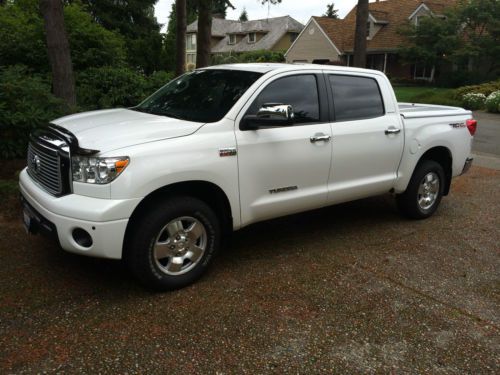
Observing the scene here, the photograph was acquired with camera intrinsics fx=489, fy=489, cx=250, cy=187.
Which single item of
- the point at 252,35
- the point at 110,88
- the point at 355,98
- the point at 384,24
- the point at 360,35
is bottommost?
the point at 110,88

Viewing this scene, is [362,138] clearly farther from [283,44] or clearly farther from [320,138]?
[283,44]

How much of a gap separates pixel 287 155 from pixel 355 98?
1.26 meters

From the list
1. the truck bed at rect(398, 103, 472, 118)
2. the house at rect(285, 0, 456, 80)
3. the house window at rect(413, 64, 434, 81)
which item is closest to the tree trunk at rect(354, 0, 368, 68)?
the truck bed at rect(398, 103, 472, 118)

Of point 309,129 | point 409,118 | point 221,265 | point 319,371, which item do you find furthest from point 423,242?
point 319,371

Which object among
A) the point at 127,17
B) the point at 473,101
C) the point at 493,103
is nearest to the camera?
the point at 493,103

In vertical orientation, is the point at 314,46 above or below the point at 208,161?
above

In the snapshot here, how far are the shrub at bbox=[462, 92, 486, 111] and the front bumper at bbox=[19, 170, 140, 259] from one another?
781 inches

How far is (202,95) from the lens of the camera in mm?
4543

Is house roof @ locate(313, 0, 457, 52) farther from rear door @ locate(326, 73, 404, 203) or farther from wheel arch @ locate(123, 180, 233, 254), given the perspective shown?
wheel arch @ locate(123, 180, 233, 254)

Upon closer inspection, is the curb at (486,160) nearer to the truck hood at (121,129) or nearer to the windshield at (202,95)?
the windshield at (202,95)

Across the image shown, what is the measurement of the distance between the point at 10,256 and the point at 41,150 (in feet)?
3.83

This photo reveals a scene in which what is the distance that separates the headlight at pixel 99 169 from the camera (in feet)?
11.3

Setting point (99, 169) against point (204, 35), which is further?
point (204, 35)

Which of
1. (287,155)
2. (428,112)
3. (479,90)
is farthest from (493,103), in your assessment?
(287,155)
